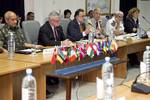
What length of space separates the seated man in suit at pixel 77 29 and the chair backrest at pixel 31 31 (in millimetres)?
→ 543

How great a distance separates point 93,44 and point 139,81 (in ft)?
5.32

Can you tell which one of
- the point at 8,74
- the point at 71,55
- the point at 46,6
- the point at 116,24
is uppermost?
the point at 46,6

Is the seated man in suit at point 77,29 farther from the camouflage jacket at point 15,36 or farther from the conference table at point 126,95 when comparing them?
the conference table at point 126,95

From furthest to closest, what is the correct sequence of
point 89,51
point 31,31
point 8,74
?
point 31,31, point 89,51, point 8,74

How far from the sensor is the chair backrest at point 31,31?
16.0ft

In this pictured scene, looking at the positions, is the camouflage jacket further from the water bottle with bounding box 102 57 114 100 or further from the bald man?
the water bottle with bounding box 102 57 114 100

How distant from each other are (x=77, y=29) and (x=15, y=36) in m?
1.26

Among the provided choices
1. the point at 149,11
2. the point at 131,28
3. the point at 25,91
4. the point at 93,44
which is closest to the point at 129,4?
the point at 149,11

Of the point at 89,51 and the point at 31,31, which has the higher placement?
the point at 31,31

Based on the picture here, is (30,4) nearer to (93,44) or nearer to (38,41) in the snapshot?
(38,41)

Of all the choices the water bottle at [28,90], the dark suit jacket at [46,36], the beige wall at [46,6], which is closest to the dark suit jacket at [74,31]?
the dark suit jacket at [46,36]

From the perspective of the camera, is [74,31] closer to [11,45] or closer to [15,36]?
[15,36]

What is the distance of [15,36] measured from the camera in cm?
441

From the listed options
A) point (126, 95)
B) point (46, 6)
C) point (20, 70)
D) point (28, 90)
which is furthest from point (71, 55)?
point (46, 6)
